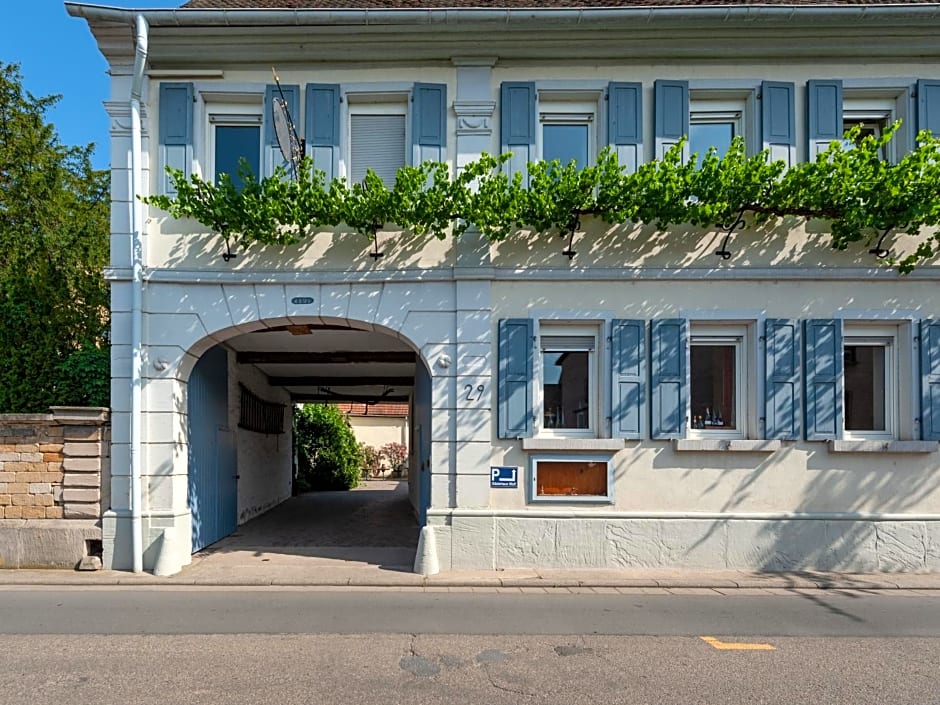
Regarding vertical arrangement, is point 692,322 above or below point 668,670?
above

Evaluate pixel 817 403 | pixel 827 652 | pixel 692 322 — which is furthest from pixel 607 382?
pixel 827 652

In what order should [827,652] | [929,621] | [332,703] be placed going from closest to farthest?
[332,703]
[827,652]
[929,621]

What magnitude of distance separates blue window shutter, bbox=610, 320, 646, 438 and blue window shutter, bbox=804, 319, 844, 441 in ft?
7.05

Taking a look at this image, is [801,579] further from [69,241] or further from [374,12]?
[69,241]

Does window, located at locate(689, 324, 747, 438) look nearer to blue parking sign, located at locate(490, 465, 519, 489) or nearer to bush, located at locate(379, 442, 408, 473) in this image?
blue parking sign, located at locate(490, 465, 519, 489)

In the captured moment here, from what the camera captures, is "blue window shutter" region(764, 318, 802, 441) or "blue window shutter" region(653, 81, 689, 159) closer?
"blue window shutter" region(764, 318, 802, 441)

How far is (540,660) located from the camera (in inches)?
210

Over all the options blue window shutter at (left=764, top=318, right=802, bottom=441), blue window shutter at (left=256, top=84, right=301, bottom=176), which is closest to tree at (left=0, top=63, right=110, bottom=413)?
blue window shutter at (left=256, top=84, right=301, bottom=176)

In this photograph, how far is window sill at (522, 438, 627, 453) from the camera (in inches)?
338

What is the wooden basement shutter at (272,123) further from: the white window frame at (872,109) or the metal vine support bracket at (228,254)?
the white window frame at (872,109)

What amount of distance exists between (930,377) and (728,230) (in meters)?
3.22

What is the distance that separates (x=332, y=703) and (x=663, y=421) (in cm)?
562

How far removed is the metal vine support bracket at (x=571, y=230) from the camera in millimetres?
8539

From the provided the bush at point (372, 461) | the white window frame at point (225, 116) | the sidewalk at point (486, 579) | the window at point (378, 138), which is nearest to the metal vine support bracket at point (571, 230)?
the window at point (378, 138)
